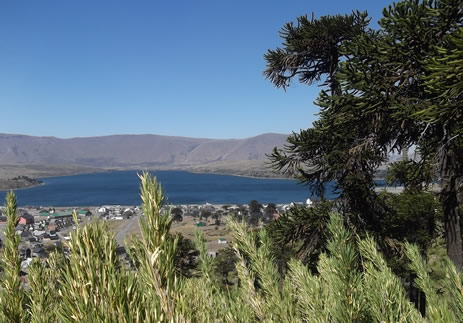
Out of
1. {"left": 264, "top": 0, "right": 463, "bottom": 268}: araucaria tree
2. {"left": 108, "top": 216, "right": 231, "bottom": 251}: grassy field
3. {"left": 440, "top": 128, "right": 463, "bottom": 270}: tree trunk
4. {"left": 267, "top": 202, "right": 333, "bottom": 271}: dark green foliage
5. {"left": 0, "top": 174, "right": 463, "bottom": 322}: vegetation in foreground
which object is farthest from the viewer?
{"left": 108, "top": 216, "right": 231, "bottom": 251}: grassy field

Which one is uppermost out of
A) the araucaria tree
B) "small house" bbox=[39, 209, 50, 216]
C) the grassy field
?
the araucaria tree

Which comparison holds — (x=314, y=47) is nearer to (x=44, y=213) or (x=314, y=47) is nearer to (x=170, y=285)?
(x=170, y=285)

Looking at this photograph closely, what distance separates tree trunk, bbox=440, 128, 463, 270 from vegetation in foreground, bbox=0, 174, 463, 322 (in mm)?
5260

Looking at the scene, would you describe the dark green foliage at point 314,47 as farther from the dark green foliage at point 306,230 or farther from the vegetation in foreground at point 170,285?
the vegetation in foreground at point 170,285

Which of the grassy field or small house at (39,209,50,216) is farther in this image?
small house at (39,209,50,216)

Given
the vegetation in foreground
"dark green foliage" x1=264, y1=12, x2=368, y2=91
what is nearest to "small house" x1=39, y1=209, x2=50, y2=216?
"dark green foliage" x1=264, y1=12, x2=368, y2=91

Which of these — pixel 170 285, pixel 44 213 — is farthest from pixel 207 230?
pixel 170 285

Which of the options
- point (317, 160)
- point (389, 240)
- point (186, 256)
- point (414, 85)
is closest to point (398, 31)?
point (414, 85)

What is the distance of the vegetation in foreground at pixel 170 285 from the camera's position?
1171mm

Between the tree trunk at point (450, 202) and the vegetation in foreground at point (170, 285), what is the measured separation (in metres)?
5.26

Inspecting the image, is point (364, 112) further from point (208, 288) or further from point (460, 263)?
point (208, 288)

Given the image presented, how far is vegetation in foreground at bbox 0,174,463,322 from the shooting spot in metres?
1.17

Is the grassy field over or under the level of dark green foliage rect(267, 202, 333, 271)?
under

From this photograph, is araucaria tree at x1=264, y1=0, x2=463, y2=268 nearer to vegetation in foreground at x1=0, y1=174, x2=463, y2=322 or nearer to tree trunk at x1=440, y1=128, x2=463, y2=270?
tree trunk at x1=440, y1=128, x2=463, y2=270
